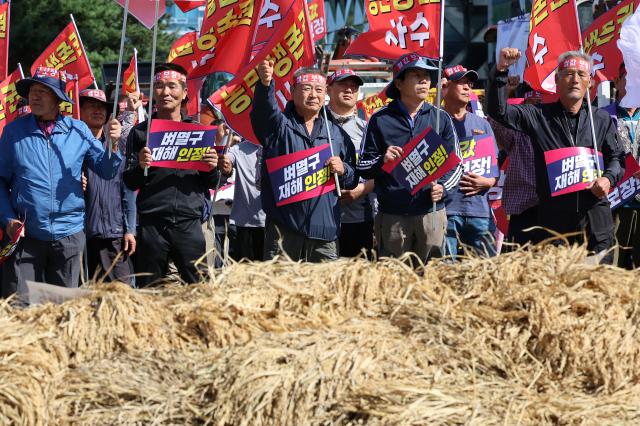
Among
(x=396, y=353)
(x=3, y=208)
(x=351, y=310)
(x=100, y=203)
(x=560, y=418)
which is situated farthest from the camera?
(x=100, y=203)

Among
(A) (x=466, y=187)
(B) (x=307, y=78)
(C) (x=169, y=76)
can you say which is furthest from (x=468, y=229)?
(C) (x=169, y=76)

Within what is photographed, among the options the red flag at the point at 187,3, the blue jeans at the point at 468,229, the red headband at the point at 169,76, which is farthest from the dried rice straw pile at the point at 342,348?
the red flag at the point at 187,3

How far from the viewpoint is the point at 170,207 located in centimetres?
793

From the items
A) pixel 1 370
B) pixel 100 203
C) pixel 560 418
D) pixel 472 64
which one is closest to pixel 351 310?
pixel 560 418

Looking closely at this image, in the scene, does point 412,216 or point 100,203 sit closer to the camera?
point 412,216

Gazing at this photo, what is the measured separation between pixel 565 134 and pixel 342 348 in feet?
14.2

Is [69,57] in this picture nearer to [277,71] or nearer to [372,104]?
[372,104]

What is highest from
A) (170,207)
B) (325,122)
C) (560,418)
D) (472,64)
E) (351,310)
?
(472,64)

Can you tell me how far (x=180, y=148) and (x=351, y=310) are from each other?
3422 millimetres

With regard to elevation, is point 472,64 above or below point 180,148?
above

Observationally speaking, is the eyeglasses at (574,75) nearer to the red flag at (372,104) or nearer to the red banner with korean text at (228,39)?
the red banner with korean text at (228,39)

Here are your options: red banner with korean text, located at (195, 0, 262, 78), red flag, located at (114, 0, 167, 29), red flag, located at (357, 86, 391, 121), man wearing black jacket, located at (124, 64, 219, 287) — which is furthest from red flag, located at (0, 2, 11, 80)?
red flag, located at (357, 86, 391, 121)

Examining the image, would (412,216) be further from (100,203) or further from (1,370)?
(1,370)

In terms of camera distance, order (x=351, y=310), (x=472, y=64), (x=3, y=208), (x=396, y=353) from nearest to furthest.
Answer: (x=396, y=353), (x=351, y=310), (x=3, y=208), (x=472, y=64)
